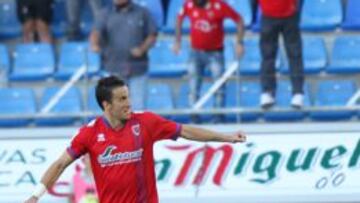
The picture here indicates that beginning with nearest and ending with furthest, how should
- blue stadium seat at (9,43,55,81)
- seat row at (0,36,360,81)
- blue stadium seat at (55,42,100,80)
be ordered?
seat row at (0,36,360,81) < blue stadium seat at (55,42,100,80) < blue stadium seat at (9,43,55,81)

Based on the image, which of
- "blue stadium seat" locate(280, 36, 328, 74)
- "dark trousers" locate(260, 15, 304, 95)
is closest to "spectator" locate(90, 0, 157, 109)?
"dark trousers" locate(260, 15, 304, 95)

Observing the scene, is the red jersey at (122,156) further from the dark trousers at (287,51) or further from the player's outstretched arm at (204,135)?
the dark trousers at (287,51)

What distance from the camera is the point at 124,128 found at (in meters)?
8.34

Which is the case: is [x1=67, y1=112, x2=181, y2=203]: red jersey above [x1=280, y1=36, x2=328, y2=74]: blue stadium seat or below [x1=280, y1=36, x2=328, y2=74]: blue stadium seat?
above

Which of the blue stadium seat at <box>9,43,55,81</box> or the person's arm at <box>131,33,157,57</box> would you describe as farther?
the blue stadium seat at <box>9,43,55,81</box>

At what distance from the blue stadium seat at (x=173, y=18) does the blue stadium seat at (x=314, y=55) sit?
1517mm

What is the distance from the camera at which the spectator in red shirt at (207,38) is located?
12805 millimetres

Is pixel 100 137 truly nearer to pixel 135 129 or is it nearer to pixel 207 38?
pixel 135 129

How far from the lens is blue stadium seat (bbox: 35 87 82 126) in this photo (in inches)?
514

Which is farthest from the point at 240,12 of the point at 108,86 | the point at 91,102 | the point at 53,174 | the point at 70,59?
the point at 108,86

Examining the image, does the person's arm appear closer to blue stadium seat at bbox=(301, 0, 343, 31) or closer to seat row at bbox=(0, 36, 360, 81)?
seat row at bbox=(0, 36, 360, 81)

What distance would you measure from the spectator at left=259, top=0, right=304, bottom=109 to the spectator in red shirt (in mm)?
282

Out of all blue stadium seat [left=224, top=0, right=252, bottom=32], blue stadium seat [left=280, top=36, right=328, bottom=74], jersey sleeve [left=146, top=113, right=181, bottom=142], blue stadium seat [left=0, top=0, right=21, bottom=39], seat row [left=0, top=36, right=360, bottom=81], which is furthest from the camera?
blue stadium seat [left=0, top=0, right=21, bottom=39]

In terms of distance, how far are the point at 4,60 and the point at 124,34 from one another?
1.91 meters
